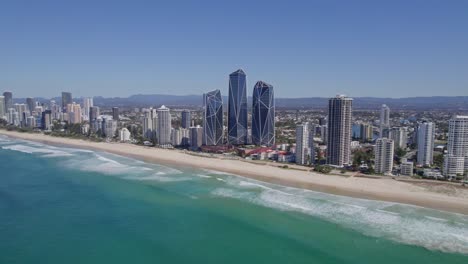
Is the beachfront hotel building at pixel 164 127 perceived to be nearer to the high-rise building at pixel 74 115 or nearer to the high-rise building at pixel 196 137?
the high-rise building at pixel 196 137

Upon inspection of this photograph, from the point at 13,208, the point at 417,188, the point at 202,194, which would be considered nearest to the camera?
the point at 13,208

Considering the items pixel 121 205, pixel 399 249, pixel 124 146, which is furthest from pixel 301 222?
pixel 124 146

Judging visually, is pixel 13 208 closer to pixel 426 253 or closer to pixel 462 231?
pixel 426 253

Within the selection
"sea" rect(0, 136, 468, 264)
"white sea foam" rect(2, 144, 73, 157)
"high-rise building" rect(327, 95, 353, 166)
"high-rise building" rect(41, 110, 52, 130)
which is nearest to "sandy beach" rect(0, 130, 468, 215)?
"sea" rect(0, 136, 468, 264)

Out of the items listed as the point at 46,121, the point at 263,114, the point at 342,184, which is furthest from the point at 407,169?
the point at 46,121

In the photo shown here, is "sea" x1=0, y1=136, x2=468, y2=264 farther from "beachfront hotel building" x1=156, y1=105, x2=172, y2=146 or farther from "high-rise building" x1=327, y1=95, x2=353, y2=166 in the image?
"beachfront hotel building" x1=156, y1=105, x2=172, y2=146

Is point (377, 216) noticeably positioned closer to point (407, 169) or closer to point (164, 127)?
point (407, 169)

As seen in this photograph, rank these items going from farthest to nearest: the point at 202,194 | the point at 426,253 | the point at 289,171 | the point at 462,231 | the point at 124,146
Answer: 1. the point at 124,146
2. the point at 289,171
3. the point at 202,194
4. the point at 462,231
5. the point at 426,253
